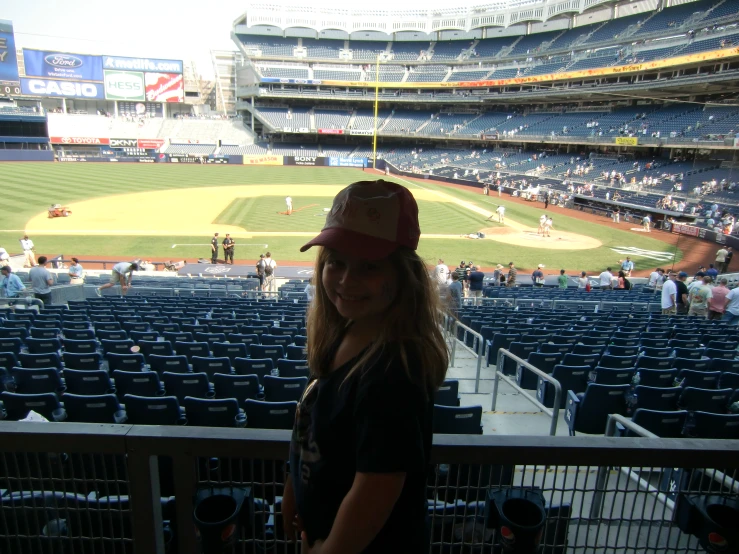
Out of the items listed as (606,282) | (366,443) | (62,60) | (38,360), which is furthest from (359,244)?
(62,60)

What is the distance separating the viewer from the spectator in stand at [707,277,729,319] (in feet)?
41.1

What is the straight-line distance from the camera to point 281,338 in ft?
26.1

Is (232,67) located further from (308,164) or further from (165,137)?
(308,164)

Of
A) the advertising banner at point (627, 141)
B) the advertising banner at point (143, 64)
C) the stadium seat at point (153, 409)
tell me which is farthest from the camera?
the advertising banner at point (143, 64)

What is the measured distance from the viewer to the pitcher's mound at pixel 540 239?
26.0m

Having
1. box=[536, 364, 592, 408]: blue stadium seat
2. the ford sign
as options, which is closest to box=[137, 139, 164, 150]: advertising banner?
the ford sign

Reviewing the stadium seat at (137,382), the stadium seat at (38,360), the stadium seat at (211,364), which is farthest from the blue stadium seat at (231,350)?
the stadium seat at (38,360)

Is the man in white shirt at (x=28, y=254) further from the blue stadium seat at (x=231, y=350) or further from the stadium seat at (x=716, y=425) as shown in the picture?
the stadium seat at (x=716, y=425)

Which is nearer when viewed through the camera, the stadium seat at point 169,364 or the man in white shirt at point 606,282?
the stadium seat at point 169,364

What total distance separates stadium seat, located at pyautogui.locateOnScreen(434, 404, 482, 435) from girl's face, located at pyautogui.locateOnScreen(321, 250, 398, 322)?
99.9 inches

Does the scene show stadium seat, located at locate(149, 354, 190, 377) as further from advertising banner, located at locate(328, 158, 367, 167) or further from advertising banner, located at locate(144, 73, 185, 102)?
advertising banner, located at locate(144, 73, 185, 102)

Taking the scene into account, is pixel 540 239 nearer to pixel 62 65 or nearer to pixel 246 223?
pixel 246 223

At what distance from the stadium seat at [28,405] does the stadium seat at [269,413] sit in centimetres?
190

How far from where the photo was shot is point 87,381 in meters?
5.24
